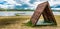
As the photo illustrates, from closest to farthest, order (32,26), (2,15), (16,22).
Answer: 1. (32,26)
2. (16,22)
3. (2,15)

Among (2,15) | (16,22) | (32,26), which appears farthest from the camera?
(2,15)

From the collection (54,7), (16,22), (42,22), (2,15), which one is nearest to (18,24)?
(16,22)

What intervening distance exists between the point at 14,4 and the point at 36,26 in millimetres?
592

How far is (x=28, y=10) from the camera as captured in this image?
194 centimetres

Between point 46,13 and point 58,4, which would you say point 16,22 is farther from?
point 58,4

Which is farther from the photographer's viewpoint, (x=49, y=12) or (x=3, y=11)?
(x=3, y=11)

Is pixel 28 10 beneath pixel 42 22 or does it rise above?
above

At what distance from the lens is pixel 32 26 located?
4.70 ft

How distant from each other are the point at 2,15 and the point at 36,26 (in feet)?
1.93

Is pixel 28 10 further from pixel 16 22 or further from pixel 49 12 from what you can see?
pixel 49 12

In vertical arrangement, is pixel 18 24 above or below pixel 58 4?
below

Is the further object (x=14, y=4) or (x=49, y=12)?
(x=14, y=4)

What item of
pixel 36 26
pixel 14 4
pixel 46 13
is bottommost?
pixel 36 26

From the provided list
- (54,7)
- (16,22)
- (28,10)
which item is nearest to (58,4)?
(54,7)
